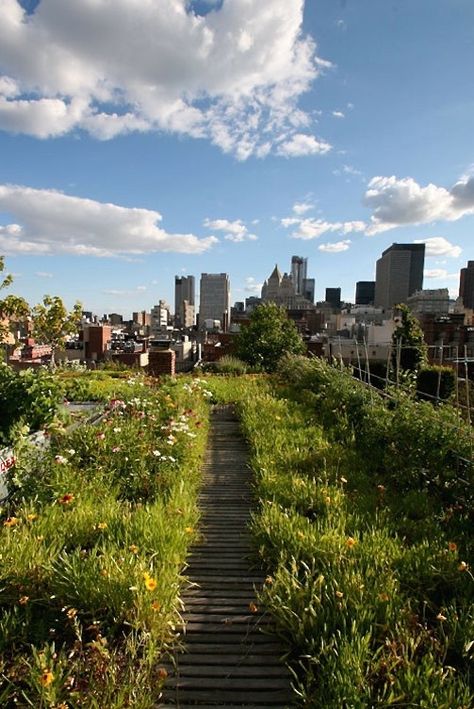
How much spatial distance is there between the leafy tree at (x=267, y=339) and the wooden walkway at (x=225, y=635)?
13583 mm

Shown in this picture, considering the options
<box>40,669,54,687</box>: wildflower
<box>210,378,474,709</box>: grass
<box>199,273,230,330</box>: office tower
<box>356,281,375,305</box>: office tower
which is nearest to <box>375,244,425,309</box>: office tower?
<box>356,281,375,305</box>: office tower

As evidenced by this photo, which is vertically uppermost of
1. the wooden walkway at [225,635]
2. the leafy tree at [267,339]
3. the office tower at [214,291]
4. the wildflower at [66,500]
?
the office tower at [214,291]

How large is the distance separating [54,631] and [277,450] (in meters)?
3.26

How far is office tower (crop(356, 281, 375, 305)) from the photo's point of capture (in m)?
176

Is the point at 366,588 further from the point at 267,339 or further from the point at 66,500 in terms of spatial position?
the point at 267,339

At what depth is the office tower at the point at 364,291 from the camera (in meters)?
176

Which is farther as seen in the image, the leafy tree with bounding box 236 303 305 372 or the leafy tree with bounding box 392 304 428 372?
the leafy tree with bounding box 392 304 428 372

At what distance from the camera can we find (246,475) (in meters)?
5.07

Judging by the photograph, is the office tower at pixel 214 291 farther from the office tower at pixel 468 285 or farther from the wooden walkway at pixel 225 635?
the wooden walkway at pixel 225 635

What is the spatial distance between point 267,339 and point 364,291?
169667mm

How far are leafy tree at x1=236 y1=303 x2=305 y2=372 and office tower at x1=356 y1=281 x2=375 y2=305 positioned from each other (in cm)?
16123

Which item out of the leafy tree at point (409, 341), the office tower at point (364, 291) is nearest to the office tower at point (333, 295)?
the office tower at point (364, 291)

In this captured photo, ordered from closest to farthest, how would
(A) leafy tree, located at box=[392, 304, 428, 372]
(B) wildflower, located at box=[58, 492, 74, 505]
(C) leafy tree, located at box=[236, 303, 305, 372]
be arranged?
1. (B) wildflower, located at box=[58, 492, 74, 505]
2. (C) leafy tree, located at box=[236, 303, 305, 372]
3. (A) leafy tree, located at box=[392, 304, 428, 372]

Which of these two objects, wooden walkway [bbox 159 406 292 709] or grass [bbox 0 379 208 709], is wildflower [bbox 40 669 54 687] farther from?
wooden walkway [bbox 159 406 292 709]
